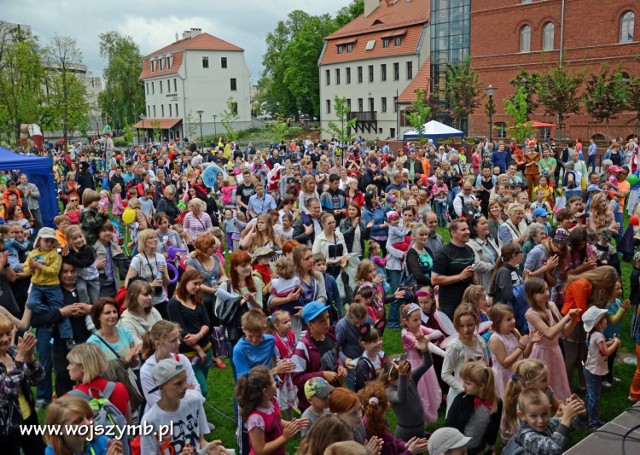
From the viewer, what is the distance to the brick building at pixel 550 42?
120 ft

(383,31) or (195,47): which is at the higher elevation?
(195,47)

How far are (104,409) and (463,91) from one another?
40847 mm

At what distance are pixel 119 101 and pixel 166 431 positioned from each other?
2881 inches

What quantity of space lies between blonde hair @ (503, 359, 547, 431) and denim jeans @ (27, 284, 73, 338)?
4.32 metres

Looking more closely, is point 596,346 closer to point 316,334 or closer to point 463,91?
point 316,334

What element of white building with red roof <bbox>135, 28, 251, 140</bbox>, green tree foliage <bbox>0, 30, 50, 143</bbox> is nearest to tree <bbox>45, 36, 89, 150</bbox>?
green tree foliage <bbox>0, 30, 50, 143</bbox>

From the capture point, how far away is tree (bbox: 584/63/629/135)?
32.0 metres

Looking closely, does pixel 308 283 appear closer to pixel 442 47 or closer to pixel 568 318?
pixel 568 318

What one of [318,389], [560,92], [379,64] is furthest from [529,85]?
[318,389]

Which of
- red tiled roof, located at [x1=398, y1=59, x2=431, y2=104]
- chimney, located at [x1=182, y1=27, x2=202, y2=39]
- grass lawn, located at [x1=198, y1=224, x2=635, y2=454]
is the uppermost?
chimney, located at [x1=182, y1=27, x2=202, y2=39]

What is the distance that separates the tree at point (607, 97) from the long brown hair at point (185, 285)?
32828 millimetres

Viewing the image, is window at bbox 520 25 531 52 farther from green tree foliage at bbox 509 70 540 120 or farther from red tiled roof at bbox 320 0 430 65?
red tiled roof at bbox 320 0 430 65

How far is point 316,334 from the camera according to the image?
5.00m

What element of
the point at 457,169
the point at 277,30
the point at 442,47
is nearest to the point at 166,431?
the point at 457,169
